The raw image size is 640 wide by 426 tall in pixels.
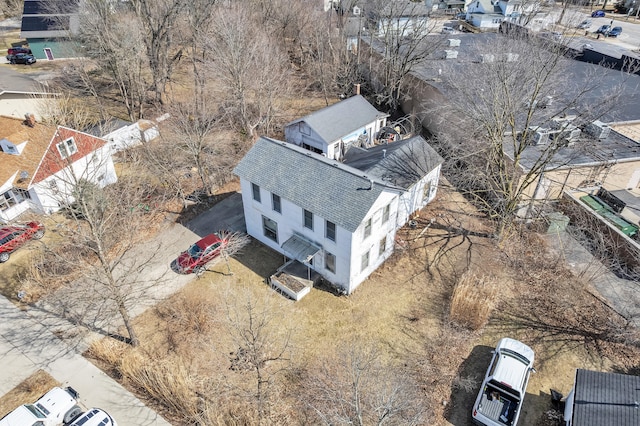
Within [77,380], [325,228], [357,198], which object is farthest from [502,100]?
[77,380]

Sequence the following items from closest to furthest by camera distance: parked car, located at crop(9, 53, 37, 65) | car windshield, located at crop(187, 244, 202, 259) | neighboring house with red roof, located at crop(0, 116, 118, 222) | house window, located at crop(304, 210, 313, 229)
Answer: house window, located at crop(304, 210, 313, 229) → car windshield, located at crop(187, 244, 202, 259) → neighboring house with red roof, located at crop(0, 116, 118, 222) → parked car, located at crop(9, 53, 37, 65)

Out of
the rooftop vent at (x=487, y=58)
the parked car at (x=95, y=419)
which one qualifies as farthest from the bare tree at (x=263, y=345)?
the rooftop vent at (x=487, y=58)

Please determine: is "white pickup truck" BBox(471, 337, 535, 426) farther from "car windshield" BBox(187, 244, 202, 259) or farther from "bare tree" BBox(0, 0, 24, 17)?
"bare tree" BBox(0, 0, 24, 17)

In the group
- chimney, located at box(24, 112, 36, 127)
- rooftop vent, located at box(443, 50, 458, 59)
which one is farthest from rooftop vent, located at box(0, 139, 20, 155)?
rooftop vent, located at box(443, 50, 458, 59)

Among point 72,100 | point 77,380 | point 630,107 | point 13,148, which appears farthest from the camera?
point 72,100

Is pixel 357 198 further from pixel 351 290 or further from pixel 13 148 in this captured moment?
pixel 13 148

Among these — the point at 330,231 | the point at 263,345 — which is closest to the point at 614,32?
the point at 330,231

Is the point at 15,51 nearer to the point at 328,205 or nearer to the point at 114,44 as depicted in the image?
the point at 114,44

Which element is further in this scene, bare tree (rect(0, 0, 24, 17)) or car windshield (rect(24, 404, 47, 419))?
bare tree (rect(0, 0, 24, 17))
